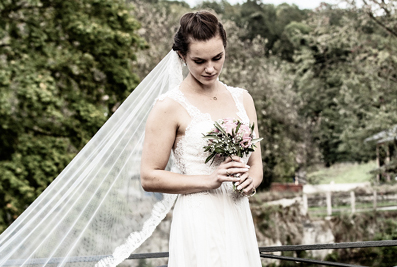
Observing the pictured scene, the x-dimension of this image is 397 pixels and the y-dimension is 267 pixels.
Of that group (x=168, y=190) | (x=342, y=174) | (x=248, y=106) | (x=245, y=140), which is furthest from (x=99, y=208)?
(x=342, y=174)

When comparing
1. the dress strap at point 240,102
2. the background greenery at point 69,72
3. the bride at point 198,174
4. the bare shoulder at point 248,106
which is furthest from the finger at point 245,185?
the background greenery at point 69,72

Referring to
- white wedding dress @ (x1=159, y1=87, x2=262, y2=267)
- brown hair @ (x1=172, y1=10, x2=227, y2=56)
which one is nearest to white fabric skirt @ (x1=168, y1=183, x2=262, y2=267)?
white wedding dress @ (x1=159, y1=87, x2=262, y2=267)

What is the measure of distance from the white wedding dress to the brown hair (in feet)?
0.78

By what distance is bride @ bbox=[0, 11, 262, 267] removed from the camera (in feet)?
6.45

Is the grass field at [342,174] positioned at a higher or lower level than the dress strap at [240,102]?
higher

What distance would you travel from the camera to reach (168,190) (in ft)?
6.50

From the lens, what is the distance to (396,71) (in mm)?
13156

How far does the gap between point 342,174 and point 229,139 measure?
27.6m

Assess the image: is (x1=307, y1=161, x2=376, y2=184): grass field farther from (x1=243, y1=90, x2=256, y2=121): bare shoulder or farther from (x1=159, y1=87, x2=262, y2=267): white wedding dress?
(x1=159, y1=87, x2=262, y2=267): white wedding dress

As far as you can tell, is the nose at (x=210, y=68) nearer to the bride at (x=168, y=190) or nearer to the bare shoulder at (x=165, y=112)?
the bride at (x=168, y=190)

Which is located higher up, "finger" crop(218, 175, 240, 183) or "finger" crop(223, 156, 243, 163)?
"finger" crop(223, 156, 243, 163)

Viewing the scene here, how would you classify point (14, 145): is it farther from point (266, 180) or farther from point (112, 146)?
point (266, 180)

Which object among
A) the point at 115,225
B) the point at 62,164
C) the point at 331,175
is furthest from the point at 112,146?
the point at 331,175

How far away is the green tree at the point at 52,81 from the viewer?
33.3ft
